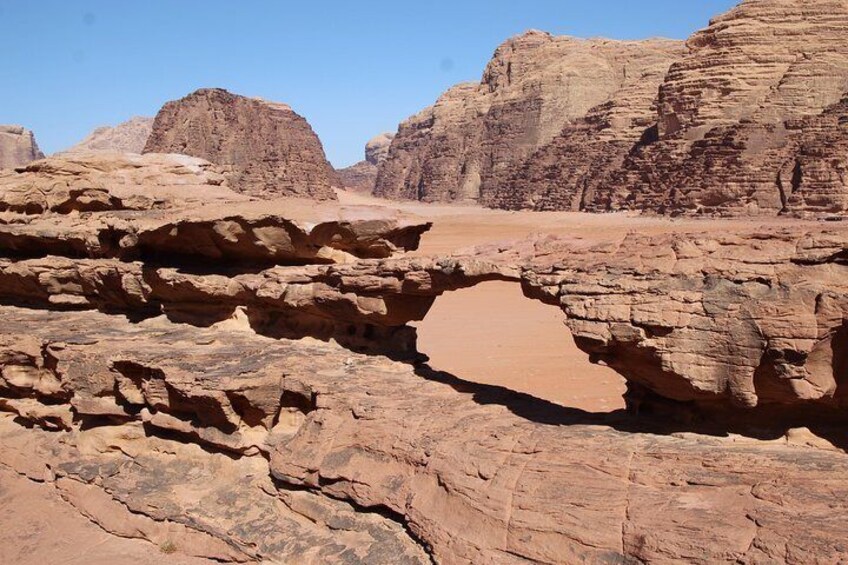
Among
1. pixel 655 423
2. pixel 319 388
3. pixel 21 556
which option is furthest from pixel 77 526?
pixel 655 423

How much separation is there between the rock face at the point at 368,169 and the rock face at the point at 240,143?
147 feet

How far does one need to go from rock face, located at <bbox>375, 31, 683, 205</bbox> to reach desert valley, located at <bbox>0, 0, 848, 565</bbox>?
55.0 metres

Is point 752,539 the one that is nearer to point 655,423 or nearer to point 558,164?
point 655,423

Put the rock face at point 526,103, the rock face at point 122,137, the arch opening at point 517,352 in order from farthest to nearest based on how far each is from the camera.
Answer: the rock face at point 122,137 → the rock face at point 526,103 → the arch opening at point 517,352

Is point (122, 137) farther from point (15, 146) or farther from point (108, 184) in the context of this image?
point (108, 184)

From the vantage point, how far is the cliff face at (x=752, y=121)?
38.4 meters

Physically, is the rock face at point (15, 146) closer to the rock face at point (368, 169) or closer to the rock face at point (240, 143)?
the rock face at point (240, 143)

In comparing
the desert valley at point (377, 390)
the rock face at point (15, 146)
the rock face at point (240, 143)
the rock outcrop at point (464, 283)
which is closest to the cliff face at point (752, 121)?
the rock face at point (240, 143)

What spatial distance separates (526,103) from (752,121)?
107ft

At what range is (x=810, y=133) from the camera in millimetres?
39750

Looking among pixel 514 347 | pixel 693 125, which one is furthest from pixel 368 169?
pixel 514 347

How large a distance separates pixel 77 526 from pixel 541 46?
77.8m

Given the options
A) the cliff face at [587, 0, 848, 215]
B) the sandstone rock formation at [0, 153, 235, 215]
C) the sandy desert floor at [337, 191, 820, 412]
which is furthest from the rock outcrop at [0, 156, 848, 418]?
the cliff face at [587, 0, 848, 215]

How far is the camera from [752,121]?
42.4m
